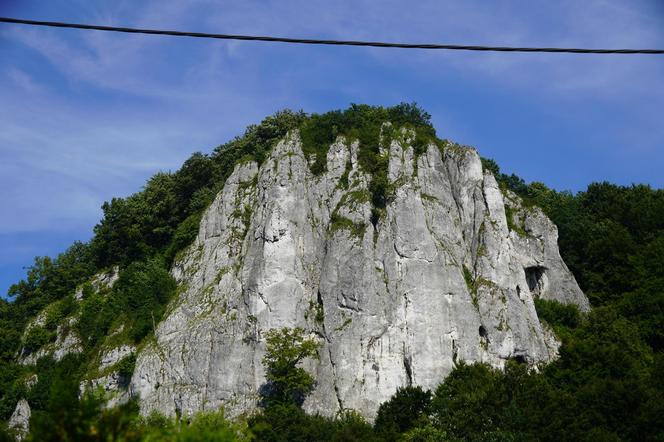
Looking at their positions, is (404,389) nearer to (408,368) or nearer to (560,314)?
(408,368)

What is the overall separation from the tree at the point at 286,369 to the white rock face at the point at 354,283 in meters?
0.96

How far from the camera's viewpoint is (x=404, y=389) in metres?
46.5

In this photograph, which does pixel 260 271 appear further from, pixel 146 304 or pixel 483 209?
pixel 483 209

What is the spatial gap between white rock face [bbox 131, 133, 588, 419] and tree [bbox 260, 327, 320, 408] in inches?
37.8

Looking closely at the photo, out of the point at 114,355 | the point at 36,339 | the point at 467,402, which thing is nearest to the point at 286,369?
the point at 467,402

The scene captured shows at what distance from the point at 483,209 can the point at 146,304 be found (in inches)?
1070

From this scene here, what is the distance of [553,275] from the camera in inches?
2388

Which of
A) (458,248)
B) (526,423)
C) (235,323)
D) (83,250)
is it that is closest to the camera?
(526,423)

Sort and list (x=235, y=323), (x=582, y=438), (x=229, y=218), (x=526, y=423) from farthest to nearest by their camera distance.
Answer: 1. (x=229, y=218)
2. (x=235, y=323)
3. (x=526, y=423)
4. (x=582, y=438)

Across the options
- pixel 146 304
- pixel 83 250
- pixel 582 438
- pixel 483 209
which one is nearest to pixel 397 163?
pixel 483 209

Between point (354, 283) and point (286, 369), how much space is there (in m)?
8.38

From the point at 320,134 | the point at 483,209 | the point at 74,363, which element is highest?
the point at 320,134

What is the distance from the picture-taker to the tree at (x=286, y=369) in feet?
157

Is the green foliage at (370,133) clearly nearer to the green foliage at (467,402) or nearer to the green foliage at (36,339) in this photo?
the green foliage at (467,402)
